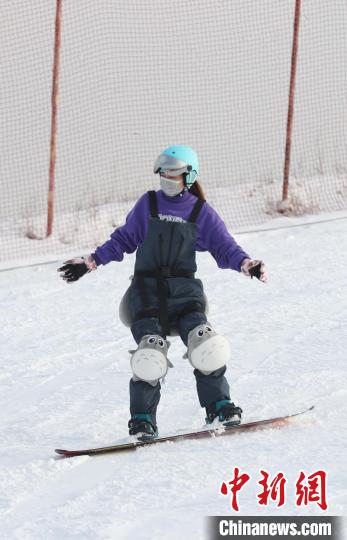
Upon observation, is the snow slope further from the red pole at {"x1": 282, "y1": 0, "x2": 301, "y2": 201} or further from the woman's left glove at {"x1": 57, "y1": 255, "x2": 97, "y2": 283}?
the red pole at {"x1": 282, "y1": 0, "x2": 301, "y2": 201}

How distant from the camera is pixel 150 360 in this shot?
5.45 meters

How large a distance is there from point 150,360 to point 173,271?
507mm

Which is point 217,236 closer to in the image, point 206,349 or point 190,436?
point 206,349

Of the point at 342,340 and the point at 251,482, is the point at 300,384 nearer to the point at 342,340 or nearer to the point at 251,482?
the point at 342,340

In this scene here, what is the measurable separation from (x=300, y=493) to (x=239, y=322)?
155 inches

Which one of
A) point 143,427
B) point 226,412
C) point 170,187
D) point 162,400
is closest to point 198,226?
point 170,187

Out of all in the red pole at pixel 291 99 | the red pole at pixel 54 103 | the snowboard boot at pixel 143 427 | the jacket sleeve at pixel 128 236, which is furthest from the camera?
the red pole at pixel 291 99

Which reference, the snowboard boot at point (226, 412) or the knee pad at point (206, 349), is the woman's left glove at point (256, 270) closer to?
the knee pad at point (206, 349)

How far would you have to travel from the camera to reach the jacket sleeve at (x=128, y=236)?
225 inches

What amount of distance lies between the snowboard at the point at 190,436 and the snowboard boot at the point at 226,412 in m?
0.03

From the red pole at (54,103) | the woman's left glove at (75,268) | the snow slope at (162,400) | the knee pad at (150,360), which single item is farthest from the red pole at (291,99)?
the knee pad at (150,360)

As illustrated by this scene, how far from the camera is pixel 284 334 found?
819 cm

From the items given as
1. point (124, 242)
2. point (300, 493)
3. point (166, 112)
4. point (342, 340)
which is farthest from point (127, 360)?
point (166, 112)

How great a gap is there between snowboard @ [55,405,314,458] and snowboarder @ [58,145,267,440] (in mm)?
42
